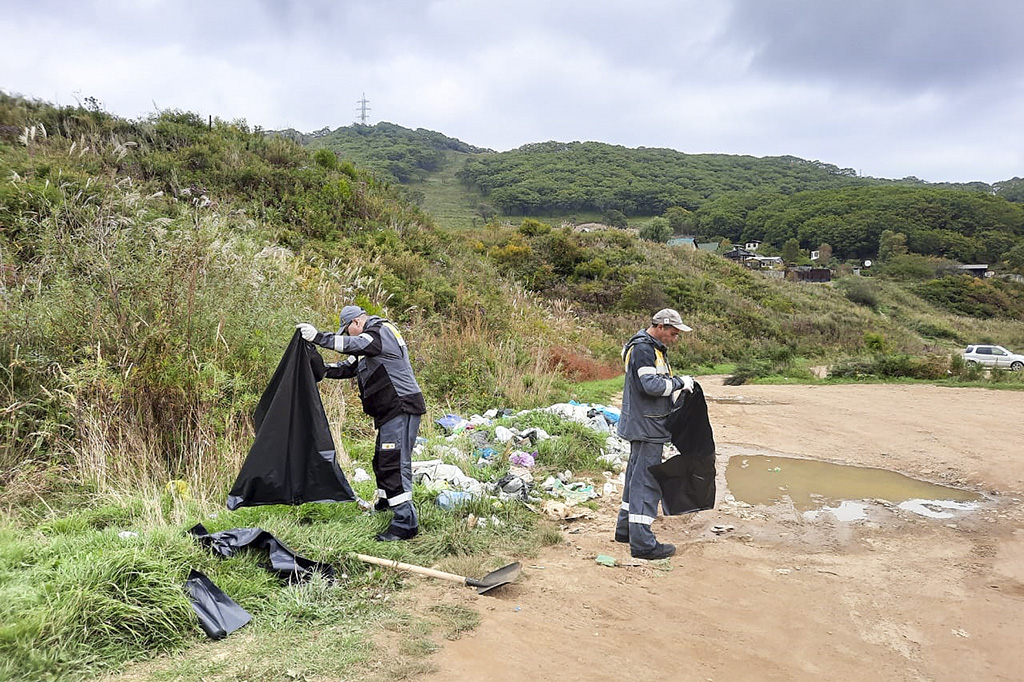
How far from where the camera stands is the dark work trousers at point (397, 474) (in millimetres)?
4918

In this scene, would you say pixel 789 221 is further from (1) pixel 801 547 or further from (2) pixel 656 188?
(1) pixel 801 547

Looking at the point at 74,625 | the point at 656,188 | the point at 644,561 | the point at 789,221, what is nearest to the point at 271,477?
the point at 74,625

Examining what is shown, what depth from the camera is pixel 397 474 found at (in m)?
4.92

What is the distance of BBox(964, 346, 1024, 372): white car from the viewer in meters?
21.2

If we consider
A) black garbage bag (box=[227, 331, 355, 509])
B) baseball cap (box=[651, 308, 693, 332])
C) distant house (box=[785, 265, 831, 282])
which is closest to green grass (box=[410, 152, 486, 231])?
distant house (box=[785, 265, 831, 282])

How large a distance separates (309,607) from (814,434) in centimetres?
886

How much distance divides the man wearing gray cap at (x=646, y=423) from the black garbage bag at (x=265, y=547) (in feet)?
7.86

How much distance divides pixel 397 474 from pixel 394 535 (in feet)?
1.53

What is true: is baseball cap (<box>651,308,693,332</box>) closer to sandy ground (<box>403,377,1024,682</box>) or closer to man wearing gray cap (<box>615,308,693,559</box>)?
man wearing gray cap (<box>615,308,693,559</box>)

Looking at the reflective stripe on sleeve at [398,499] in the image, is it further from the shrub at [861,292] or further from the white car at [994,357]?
the shrub at [861,292]

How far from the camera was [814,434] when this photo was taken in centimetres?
1011


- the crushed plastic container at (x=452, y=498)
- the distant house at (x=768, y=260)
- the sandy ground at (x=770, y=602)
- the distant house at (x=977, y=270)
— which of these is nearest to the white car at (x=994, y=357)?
the sandy ground at (x=770, y=602)

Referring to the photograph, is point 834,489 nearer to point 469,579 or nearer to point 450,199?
point 469,579

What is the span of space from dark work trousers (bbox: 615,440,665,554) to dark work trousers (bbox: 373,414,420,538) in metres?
1.76
